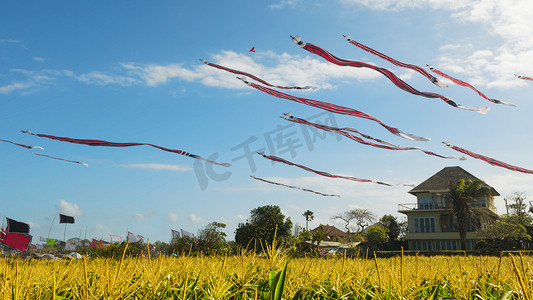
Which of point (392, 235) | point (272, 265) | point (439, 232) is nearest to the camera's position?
point (272, 265)

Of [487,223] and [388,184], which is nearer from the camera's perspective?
[388,184]

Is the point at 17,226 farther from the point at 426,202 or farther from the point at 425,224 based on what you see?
the point at 426,202

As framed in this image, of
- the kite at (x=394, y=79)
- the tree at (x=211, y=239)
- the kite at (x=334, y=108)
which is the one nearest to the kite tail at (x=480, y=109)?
the kite at (x=394, y=79)

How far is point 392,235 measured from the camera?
56906mm

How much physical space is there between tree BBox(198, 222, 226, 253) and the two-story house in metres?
30.5

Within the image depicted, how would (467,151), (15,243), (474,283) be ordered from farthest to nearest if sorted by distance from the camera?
(15,243) < (467,151) < (474,283)

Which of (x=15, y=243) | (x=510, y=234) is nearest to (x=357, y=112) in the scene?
(x=15, y=243)

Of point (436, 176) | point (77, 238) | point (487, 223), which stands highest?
point (436, 176)

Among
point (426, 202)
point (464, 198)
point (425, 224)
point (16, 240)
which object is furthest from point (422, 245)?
point (16, 240)

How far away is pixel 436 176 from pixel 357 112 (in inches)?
1993

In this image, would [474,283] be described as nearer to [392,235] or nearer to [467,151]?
[467,151]

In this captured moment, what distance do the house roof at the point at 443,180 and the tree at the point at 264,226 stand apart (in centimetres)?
1816

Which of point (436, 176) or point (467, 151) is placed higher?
point (436, 176)

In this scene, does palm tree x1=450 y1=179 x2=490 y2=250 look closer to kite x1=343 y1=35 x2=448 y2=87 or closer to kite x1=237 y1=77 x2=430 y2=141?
kite x1=237 y1=77 x2=430 y2=141
